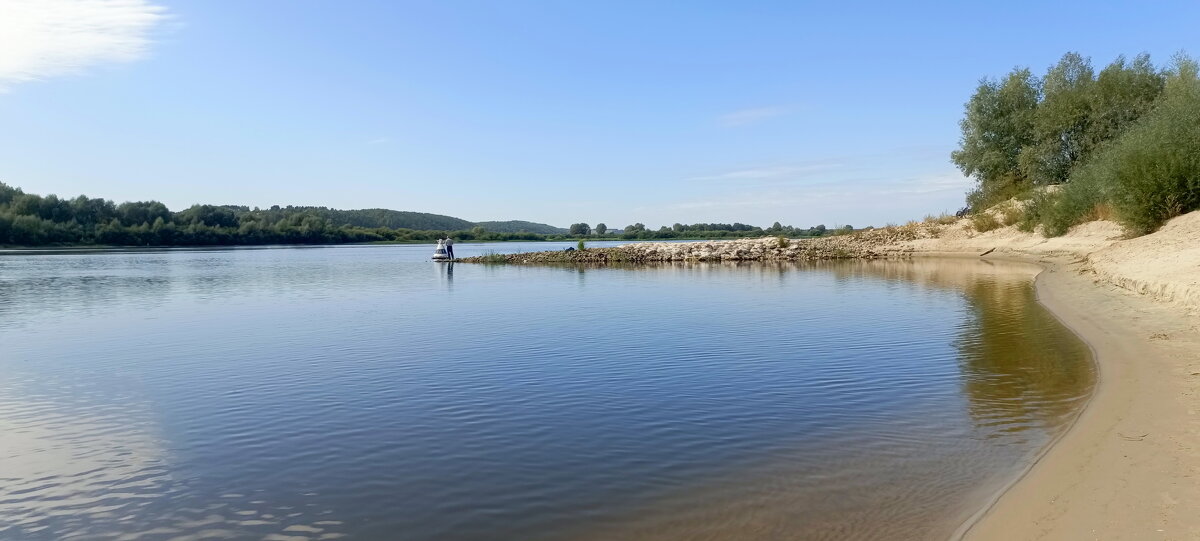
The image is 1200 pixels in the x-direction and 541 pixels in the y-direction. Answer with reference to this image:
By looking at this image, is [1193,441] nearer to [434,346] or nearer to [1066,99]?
[434,346]

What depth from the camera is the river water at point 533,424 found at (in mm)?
5914

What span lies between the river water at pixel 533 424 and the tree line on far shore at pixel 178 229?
96.7 metres

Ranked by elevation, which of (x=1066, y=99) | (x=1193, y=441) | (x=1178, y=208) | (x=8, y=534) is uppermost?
(x=1066, y=99)

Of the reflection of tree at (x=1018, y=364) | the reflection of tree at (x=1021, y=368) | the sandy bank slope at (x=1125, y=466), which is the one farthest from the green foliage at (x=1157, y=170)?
the sandy bank slope at (x=1125, y=466)

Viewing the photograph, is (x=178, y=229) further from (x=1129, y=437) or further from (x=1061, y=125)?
(x=1129, y=437)

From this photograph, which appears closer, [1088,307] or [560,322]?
[1088,307]

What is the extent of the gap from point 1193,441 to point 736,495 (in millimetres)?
4297

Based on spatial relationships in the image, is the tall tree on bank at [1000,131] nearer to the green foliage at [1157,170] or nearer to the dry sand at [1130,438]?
the green foliage at [1157,170]

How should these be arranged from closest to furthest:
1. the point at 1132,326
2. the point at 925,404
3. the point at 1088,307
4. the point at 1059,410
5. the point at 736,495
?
the point at 736,495
the point at 1059,410
the point at 925,404
the point at 1132,326
the point at 1088,307

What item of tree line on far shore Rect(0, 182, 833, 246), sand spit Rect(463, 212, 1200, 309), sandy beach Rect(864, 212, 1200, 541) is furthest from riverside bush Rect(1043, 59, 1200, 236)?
tree line on far shore Rect(0, 182, 833, 246)

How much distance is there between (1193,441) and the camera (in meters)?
6.62

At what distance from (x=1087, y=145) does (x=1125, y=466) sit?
4721 cm

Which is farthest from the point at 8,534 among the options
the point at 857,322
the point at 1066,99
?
the point at 1066,99

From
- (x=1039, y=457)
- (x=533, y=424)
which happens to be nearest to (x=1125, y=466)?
(x=1039, y=457)
